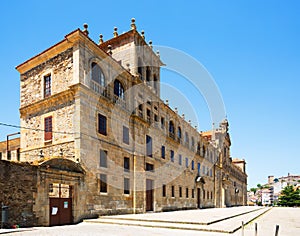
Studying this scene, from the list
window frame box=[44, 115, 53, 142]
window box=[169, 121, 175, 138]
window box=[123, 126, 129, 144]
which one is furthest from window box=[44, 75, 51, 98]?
window box=[169, 121, 175, 138]

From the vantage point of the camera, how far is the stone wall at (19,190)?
1316 cm

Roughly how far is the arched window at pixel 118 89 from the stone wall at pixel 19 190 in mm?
9693

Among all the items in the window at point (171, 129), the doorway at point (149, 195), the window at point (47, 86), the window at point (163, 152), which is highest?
the window at point (47, 86)

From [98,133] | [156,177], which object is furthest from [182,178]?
[98,133]

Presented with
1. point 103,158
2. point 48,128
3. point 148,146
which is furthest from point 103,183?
point 148,146

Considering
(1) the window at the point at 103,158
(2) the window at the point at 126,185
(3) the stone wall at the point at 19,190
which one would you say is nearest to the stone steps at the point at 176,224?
(1) the window at the point at 103,158

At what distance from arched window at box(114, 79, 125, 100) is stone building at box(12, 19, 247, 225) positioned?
3.1 inches

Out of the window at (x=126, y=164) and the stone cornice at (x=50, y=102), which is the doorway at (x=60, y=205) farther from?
the window at (x=126, y=164)

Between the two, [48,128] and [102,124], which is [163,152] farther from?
[48,128]

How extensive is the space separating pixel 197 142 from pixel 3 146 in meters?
25.6

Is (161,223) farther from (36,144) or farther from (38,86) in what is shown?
(38,86)

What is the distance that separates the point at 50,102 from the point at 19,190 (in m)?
7.56

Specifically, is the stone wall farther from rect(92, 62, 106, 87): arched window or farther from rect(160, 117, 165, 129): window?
rect(160, 117, 165, 129): window

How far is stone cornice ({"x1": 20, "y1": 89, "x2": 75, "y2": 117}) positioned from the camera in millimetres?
18766
